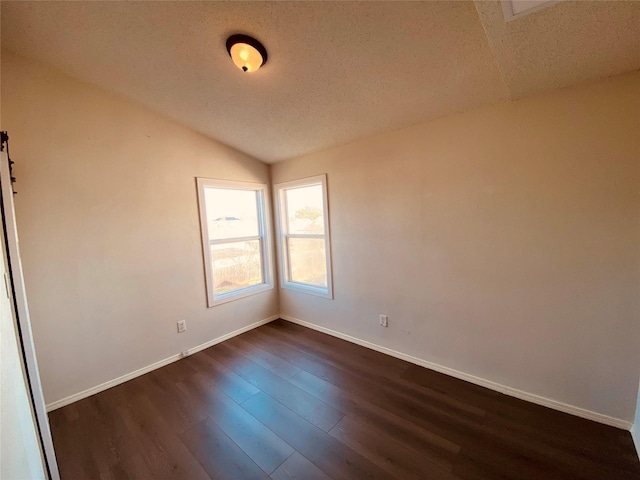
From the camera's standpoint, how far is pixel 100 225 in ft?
7.41

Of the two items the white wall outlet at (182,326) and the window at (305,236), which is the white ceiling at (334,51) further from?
the white wall outlet at (182,326)

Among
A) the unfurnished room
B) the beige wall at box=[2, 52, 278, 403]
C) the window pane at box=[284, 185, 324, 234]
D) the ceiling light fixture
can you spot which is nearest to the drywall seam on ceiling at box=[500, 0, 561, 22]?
the unfurnished room

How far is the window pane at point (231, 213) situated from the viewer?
121 inches

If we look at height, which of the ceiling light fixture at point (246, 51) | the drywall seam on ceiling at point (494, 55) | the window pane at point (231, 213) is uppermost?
the ceiling light fixture at point (246, 51)

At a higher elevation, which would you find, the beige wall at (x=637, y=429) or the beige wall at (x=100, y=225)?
the beige wall at (x=100, y=225)

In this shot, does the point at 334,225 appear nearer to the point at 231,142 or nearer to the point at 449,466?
the point at 231,142

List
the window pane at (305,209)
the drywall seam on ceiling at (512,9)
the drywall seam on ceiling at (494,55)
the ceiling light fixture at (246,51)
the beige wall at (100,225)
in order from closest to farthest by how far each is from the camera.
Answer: the drywall seam on ceiling at (512,9) → the drywall seam on ceiling at (494,55) → the ceiling light fixture at (246,51) → the beige wall at (100,225) → the window pane at (305,209)

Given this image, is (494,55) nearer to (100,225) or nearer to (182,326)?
(100,225)

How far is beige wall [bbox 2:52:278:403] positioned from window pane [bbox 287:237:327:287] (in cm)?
119

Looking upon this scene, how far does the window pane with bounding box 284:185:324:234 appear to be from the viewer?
323 centimetres

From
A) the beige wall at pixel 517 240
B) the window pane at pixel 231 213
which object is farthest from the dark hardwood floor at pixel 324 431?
the window pane at pixel 231 213

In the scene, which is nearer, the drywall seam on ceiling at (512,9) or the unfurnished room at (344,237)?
the drywall seam on ceiling at (512,9)

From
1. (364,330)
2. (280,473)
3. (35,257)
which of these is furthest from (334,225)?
(35,257)

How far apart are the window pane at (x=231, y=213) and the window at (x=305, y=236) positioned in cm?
34
